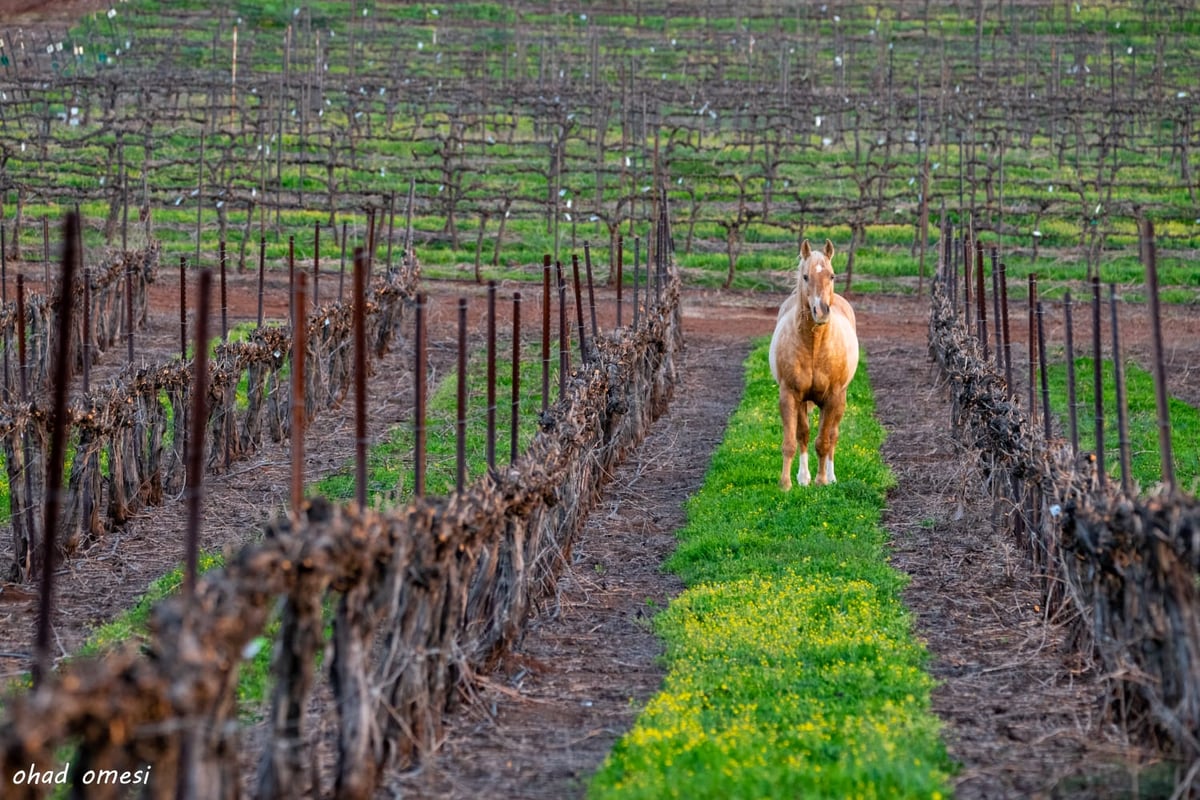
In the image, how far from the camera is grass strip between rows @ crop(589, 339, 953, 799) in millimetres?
6969

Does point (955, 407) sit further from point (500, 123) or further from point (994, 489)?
point (500, 123)

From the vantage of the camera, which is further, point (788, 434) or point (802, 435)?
point (802, 435)

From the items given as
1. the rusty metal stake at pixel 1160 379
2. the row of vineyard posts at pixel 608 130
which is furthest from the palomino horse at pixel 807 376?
the row of vineyard posts at pixel 608 130

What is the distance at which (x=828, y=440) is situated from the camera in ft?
45.8

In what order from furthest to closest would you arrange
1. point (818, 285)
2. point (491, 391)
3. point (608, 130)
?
point (608, 130)
point (818, 285)
point (491, 391)

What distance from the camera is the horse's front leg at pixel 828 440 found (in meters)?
13.9

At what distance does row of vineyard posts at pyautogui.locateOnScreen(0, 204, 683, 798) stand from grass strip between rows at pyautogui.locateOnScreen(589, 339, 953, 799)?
1.02 metres

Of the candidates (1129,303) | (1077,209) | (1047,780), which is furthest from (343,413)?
(1077,209)

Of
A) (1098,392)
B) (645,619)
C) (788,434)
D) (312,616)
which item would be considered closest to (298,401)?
(312,616)

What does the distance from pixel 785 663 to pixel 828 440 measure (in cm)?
526

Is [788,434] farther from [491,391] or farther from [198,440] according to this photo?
[198,440]

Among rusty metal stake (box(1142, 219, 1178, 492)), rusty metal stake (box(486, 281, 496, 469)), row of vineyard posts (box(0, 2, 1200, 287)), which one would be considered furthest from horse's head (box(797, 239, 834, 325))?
row of vineyard posts (box(0, 2, 1200, 287))

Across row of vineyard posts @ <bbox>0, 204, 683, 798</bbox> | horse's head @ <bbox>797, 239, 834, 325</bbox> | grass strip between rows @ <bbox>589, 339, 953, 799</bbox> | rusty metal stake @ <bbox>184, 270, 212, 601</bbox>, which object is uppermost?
horse's head @ <bbox>797, 239, 834, 325</bbox>

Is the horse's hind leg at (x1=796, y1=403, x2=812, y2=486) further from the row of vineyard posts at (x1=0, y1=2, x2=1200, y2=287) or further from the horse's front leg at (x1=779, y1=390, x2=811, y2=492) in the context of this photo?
the row of vineyard posts at (x1=0, y1=2, x2=1200, y2=287)
